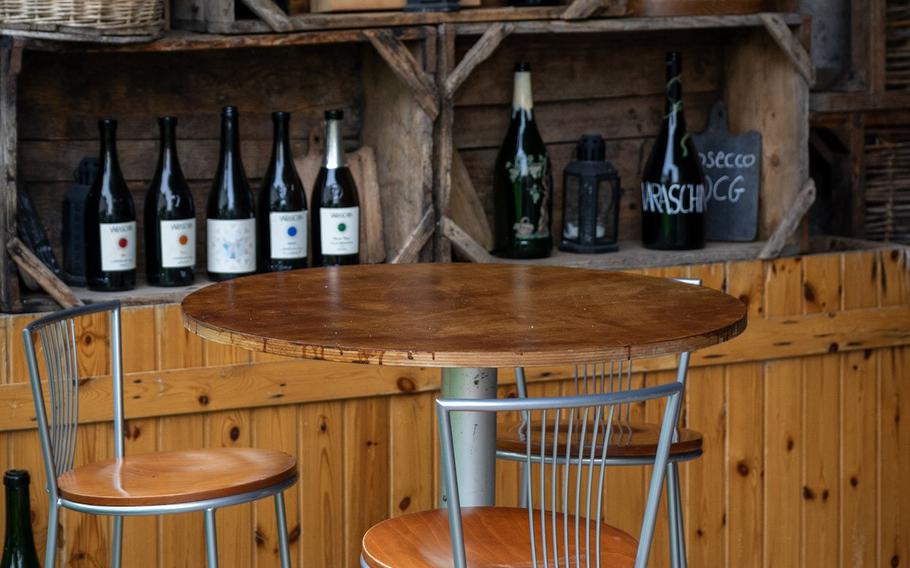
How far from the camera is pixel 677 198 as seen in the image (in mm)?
2682

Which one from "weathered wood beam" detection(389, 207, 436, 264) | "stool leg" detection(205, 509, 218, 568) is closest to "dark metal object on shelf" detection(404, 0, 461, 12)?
"weathered wood beam" detection(389, 207, 436, 264)

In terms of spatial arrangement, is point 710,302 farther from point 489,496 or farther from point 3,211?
point 3,211

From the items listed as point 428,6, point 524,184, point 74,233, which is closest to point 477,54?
point 428,6

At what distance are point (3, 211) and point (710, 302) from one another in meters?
1.15

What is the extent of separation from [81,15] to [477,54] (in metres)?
0.70

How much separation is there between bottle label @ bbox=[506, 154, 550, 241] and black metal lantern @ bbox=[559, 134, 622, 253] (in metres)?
0.07

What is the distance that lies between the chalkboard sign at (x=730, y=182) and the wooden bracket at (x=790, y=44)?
0.61 feet

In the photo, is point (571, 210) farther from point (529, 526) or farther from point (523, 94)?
point (529, 526)

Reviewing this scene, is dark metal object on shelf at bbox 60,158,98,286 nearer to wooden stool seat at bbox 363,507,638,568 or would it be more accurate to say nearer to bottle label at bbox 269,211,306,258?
bottle label at bbox 269,211,306,258

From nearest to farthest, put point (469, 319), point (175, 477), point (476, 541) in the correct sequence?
point (476, 541) → point (469, 319) → point (175, 477)

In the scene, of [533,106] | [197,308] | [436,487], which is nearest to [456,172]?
[533,106]

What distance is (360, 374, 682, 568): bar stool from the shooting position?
1.36 m

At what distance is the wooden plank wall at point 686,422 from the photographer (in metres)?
2.29

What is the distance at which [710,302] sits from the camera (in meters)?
1.79
